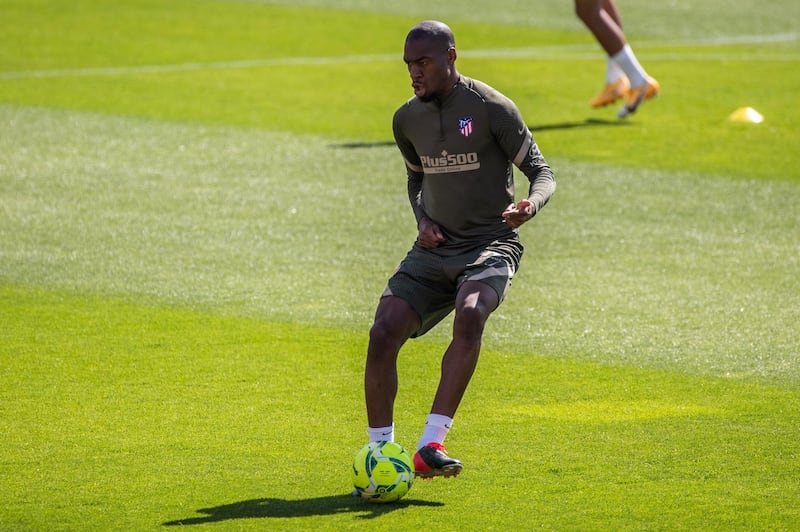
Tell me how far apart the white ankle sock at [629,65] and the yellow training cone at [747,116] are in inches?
54.3

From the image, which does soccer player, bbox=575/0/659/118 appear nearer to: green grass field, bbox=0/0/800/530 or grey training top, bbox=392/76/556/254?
green grass field, bbox=0/0/800/530

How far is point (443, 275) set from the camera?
7.67m

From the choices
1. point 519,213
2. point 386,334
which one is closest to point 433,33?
point 519,213

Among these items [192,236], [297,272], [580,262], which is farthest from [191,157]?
[580,262]

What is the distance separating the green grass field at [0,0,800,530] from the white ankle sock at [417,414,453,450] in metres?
0.32

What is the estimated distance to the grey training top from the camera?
25.2ft

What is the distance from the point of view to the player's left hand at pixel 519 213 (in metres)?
7.32

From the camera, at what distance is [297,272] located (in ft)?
39.9

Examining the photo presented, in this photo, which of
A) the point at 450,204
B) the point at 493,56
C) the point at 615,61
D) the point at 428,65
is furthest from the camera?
the point at 493,56

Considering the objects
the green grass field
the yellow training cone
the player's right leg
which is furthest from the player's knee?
the yellow training cone

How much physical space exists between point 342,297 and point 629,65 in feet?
25.3

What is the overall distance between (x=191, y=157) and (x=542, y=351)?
7564 millimetres

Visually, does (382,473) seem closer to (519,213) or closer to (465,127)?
(519,213)

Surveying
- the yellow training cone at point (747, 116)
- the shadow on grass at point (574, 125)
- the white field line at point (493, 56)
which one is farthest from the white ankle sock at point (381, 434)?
the white field line at point (493, 56)
